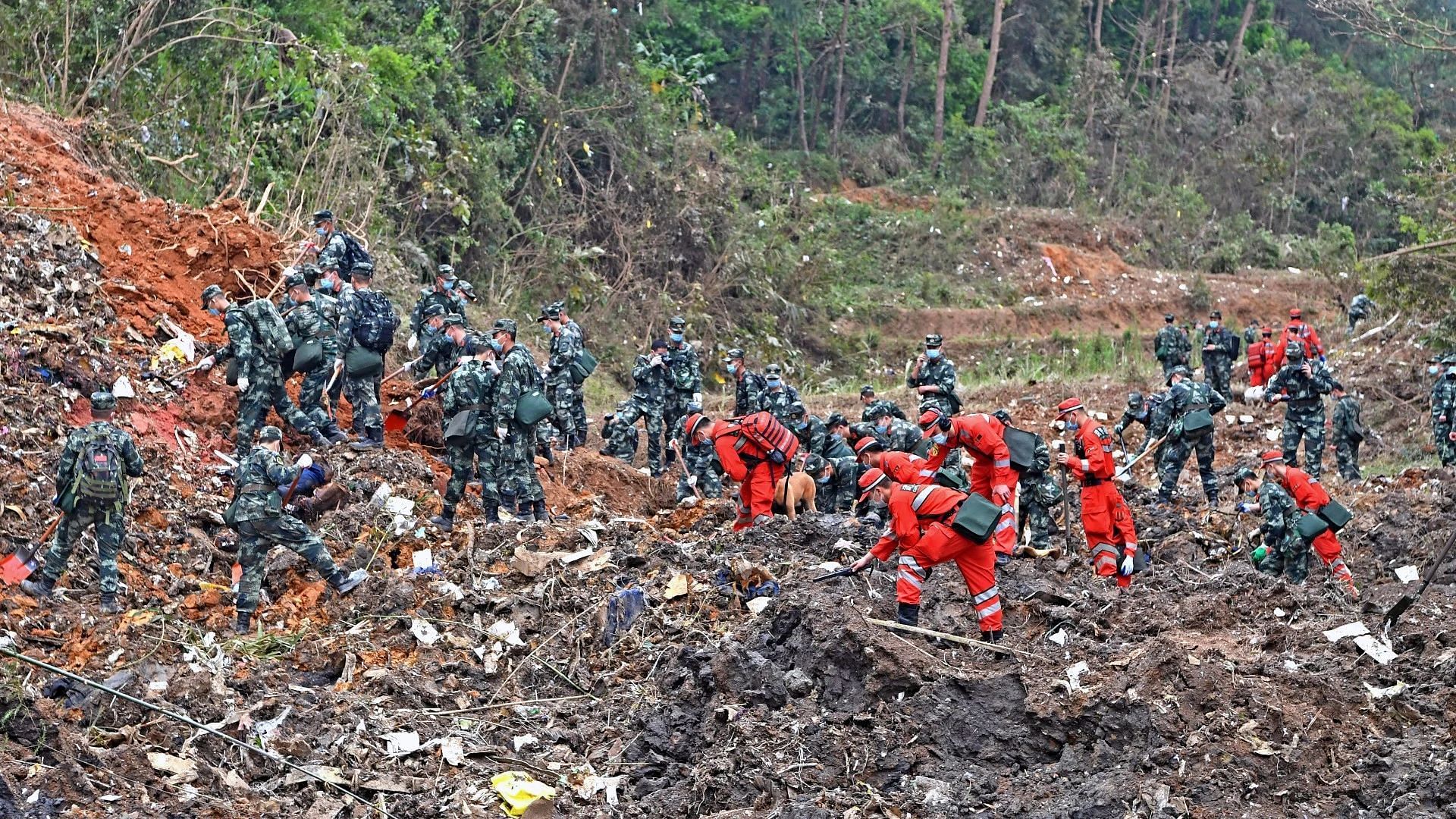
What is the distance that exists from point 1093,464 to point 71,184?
10.3m

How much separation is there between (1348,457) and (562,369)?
8461 millimetres

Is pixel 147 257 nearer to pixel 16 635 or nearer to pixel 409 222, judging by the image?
pixel 16 635

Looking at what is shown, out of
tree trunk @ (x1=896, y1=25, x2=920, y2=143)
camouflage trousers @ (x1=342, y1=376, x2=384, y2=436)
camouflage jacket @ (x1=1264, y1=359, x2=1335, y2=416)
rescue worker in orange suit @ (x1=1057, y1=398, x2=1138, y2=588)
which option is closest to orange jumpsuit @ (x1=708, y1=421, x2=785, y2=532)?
rescue worker in orange suit @ (x1=1057, y1=398, x2=1138, y2=588)

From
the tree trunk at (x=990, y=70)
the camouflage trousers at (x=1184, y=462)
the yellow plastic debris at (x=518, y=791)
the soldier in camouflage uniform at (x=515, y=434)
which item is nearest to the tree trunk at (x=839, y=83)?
the tree trunk at (x=990, y=70)

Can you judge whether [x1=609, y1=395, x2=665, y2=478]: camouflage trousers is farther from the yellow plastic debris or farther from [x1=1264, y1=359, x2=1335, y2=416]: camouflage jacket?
the yellow plastic debris

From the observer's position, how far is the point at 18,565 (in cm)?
1048

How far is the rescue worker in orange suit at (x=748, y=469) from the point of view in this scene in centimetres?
1223

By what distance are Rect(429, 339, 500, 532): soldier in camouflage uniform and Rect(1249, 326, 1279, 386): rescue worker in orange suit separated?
11.5 meters

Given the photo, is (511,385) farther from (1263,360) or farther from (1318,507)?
(1263,360)

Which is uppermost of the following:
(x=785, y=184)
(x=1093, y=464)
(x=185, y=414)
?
(x=1093, y=464)

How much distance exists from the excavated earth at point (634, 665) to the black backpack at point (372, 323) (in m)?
1.04

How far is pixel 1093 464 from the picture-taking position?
38.2ft

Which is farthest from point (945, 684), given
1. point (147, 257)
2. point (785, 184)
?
point (785, 184)

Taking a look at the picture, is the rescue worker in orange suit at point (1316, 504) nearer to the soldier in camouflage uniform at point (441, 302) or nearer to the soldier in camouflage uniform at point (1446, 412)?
the soldier in camouflage uniform at point (1446, 412)
